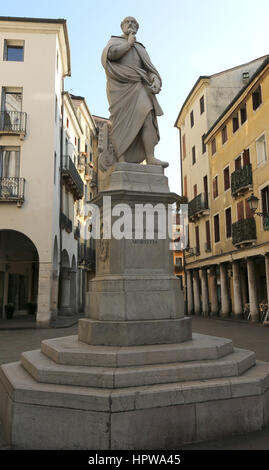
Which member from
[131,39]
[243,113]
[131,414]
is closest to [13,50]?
[243,113]

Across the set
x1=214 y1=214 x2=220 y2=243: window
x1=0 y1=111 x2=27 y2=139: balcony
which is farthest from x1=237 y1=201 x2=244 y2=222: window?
x1=0 y1=111 x2=27 y2=139: balcony

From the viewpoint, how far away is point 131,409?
11.7 ft

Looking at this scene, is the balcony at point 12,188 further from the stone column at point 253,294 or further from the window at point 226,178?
the window at point 226,178

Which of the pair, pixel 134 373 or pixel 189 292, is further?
pixel 189 292

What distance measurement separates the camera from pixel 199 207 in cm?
3002

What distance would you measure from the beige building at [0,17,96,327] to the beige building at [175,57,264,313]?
10.8 m

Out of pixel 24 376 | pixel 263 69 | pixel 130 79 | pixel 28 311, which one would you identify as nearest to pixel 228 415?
pixel 24 376

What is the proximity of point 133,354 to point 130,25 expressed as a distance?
4.89 m

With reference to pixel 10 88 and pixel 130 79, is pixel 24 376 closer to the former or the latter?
pixel 130 79

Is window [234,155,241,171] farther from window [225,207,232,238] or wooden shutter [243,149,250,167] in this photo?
window [225,207,232,238]

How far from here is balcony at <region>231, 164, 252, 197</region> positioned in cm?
2184

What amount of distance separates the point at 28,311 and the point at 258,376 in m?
25.3

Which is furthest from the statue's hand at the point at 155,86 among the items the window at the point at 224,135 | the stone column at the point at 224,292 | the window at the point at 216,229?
the window at the point at 216,229

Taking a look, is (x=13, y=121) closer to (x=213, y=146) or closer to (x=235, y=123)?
(x=235, y=123)
